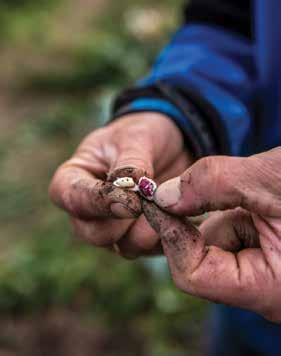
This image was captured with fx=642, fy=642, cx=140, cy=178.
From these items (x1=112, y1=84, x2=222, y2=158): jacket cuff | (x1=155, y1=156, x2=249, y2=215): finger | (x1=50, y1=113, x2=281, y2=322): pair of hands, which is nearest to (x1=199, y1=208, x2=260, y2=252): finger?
(x1=50, y1=113, x2=281, y2=322): pair of hands

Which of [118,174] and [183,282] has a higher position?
[118,174]

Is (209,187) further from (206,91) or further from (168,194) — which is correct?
(206,91)

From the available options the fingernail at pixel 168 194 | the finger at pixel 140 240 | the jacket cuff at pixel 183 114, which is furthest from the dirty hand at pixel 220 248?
the jacket cuff at pixel 183 114

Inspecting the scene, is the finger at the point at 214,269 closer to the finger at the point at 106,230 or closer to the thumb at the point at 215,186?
the thumb at the point at 215,186

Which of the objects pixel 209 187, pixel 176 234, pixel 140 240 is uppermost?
pixel 209 187

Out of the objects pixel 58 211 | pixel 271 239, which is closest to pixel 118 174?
pixel 271 239
